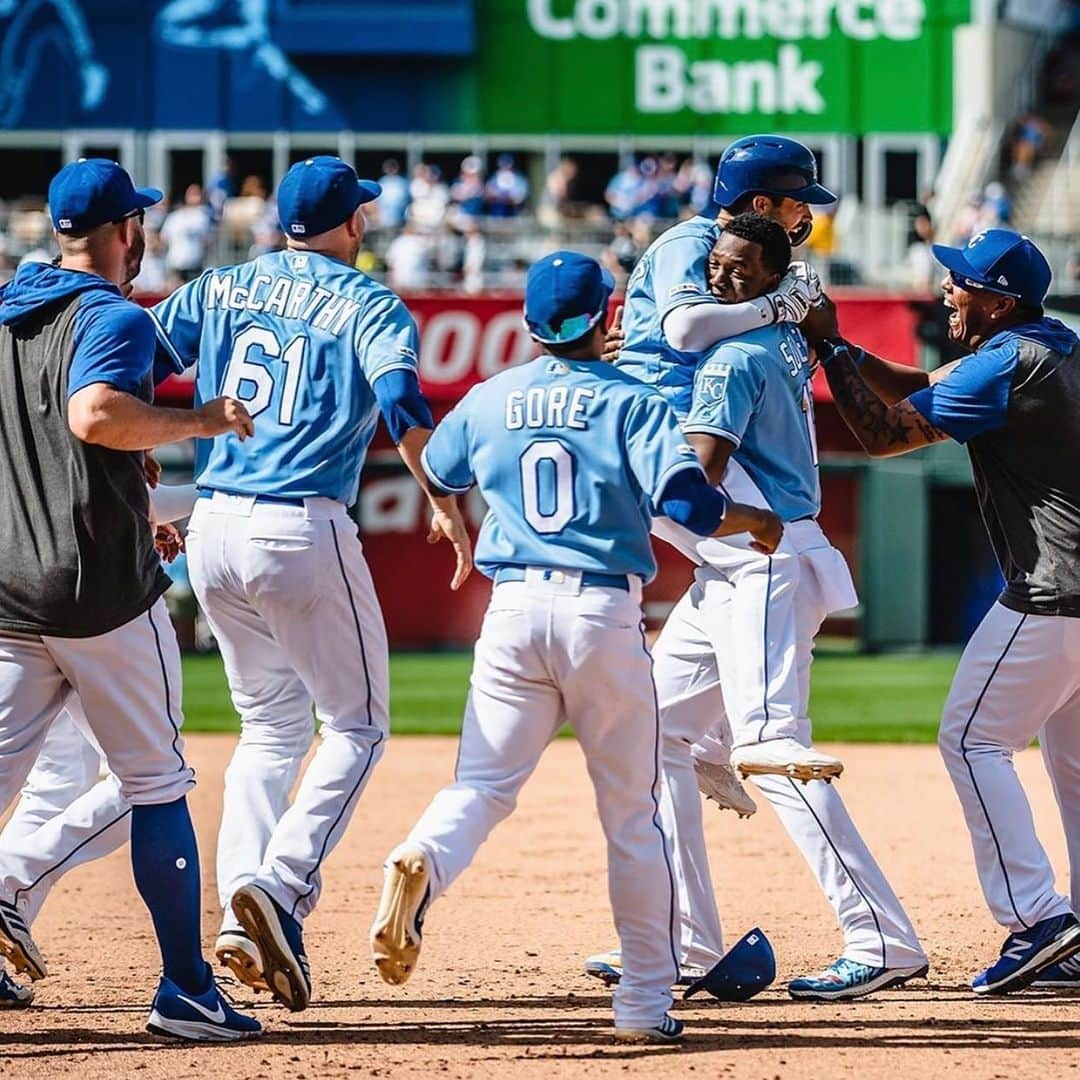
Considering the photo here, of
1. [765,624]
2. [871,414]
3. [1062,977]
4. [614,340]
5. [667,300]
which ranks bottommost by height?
[1062,977]

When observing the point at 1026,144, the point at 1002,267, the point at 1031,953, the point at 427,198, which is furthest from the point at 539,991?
the point at 1026,144

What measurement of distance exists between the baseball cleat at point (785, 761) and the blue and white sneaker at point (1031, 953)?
0.78 m

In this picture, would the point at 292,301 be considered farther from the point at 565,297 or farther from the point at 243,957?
the point at 243,957

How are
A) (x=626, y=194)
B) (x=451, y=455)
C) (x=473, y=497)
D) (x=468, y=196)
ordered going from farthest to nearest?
(x=626, y=194)
(x=468, y=196)
(x=473, y=497)
(x=451, y=455)

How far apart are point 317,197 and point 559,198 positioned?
20.1 m

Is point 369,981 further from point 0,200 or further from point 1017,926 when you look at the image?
point 0,200

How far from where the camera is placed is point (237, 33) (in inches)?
1128

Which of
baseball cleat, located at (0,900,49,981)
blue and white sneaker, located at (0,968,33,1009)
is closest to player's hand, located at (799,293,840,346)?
baseball cleat, located at (0,900,49,981)

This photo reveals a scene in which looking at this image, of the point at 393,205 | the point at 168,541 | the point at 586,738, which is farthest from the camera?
the point at 393,205

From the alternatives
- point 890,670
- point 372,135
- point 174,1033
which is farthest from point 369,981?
point 372,135

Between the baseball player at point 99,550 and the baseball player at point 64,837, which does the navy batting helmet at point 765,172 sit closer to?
the baseball player at point 99,550

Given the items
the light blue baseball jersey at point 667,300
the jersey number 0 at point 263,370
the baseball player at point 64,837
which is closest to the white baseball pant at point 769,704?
the light blue baseball jersey at point 667,300

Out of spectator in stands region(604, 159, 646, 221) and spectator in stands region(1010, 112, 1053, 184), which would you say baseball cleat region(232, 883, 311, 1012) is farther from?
spectator in stands region(1010, 112, 1053, 184)

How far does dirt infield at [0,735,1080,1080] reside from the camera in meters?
5.04
